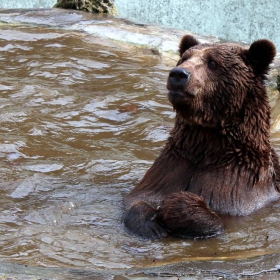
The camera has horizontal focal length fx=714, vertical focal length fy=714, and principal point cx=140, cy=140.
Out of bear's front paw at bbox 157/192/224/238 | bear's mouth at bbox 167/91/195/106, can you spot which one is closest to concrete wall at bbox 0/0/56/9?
bear's mouth at bbox 167/91/195/106

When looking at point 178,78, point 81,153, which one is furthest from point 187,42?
point 81,153

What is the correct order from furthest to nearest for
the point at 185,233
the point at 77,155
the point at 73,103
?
the point at 73,103 → the point at 77,155 → the point at 185,233

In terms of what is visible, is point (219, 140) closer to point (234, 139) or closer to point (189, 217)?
point (234, 139)

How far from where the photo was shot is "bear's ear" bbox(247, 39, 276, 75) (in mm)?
6262

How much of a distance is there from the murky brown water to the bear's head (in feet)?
3.12

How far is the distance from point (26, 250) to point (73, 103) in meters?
4.94

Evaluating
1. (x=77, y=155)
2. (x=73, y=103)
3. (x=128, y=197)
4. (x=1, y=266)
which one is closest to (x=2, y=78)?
(x=73, y=103)

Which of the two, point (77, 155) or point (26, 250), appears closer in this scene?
point (26, 250)

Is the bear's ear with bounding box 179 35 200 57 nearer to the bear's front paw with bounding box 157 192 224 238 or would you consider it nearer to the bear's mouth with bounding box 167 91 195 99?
the bear's mouth with bounding box 167 91 195 99

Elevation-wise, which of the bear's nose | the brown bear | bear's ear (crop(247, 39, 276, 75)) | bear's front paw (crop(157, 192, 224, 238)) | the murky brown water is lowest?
the murky brown water

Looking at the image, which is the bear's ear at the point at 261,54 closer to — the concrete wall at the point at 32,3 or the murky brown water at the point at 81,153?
the murky brown water at the point at 81,153

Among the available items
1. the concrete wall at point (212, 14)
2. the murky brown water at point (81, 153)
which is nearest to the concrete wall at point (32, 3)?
the concrete wall at point (212, 14)

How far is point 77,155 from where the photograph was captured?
8008 mm

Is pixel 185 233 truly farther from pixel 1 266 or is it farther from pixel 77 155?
pixel 77 155
